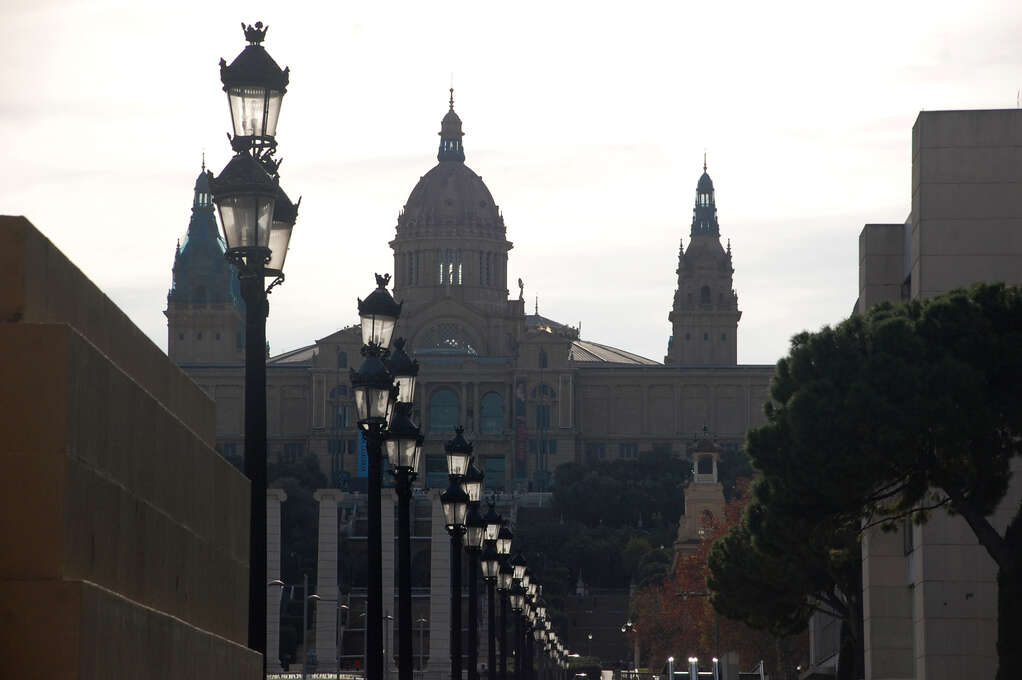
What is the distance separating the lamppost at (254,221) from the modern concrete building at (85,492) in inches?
26.8

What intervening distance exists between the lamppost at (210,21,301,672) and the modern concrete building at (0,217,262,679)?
0.68 m

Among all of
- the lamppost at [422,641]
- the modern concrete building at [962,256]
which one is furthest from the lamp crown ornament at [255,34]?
the lamppost at [422,641]

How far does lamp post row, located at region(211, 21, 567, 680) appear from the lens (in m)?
15.2

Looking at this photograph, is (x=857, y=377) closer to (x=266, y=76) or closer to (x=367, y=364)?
(x=367, y=364)

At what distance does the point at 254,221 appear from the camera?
15469 millimetres

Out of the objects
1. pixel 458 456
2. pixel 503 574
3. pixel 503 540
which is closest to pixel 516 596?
pixel 503 574

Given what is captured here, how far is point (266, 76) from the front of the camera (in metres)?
15.6

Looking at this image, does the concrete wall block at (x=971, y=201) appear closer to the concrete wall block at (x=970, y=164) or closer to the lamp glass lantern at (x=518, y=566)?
the concrete wall block at (x=970, y=164)

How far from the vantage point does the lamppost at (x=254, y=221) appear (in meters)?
15.0

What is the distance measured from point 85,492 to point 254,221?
5.06 meters

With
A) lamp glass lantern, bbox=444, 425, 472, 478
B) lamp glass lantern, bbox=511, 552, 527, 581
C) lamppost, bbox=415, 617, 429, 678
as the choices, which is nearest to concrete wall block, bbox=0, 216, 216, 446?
lamp glass lantern, bbox=444, 425, 472, 478

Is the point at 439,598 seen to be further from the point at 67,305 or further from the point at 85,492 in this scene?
the point at 85,492

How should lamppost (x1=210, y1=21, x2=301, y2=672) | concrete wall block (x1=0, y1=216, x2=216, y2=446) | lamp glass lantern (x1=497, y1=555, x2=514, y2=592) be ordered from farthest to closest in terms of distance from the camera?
lamp glass lantern (x1=497, y1=555, x2=514, y2=592) < lamppost (x1=210, y1=21, x2=301, y2=672) < concrete wall block (x1=0, y1=216, x2=216, y2=446)

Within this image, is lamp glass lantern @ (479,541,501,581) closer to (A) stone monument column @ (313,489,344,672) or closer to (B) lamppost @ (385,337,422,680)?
(B) lamppost @ (385,337,422,680)
